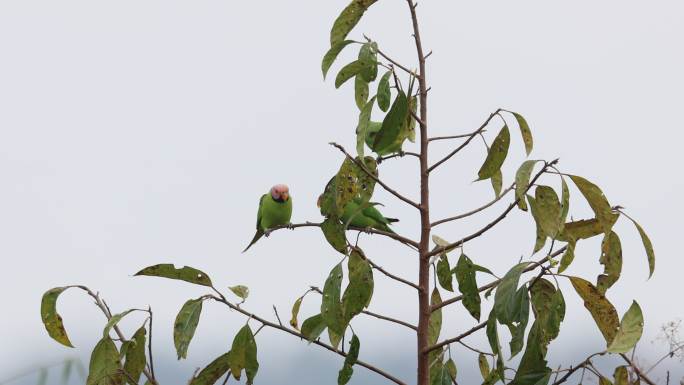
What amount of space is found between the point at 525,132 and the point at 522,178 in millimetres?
427

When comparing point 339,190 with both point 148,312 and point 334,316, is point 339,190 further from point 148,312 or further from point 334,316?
point 148,312

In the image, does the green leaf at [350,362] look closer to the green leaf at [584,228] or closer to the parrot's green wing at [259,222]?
the green leaf at [584,228]

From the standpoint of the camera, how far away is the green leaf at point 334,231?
2723mm

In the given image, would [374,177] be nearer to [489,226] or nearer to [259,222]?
[489,226]

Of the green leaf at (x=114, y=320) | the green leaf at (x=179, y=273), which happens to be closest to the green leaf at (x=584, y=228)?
the green leaf at (x=179, y=273)

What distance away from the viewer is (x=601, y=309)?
250cm

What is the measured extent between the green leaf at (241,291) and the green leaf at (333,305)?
270mm

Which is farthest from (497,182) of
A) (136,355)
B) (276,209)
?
(276,209)

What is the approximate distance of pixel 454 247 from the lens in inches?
105

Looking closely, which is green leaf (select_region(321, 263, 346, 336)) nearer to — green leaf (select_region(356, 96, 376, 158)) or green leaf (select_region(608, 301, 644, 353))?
green leaf (select_region(356, 96, 376, 158))

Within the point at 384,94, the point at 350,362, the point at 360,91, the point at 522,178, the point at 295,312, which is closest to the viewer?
the point at 522,178

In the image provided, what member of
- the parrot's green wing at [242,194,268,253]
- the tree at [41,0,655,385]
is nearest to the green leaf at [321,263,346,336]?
the tree at [41,0,655,385]

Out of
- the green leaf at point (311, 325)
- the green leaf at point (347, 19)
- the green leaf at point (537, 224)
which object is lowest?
the green leaf at point (311, 325)

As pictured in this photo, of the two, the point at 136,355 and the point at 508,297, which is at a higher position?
the point at 508,297
